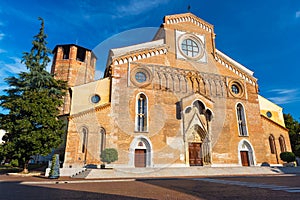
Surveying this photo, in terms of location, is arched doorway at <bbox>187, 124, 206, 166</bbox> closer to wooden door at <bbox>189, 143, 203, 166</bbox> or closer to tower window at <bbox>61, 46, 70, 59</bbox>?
wooden door at <bbox>189, 143, 203, 166</bbox>

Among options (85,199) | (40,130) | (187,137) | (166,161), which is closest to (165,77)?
(187,137)

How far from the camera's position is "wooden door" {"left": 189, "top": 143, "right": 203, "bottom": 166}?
1998 cm

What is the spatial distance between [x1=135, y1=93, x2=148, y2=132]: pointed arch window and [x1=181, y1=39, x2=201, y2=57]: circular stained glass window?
8.22 m

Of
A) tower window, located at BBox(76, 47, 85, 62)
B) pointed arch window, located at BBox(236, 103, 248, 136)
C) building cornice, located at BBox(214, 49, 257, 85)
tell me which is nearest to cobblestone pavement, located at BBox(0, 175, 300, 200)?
pointed arch window, located at BBox(236, 103, 248, 136)

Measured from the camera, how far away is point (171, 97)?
68.3 ft

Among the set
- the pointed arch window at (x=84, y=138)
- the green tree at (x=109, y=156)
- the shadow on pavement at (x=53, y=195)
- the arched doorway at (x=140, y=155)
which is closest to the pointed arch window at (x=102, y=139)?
the pointed arch window at (x=84, y=138)

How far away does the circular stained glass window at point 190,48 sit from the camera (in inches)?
934

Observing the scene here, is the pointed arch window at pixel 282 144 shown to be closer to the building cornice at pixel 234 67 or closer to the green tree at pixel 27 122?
the building cornice at pixel 234 67

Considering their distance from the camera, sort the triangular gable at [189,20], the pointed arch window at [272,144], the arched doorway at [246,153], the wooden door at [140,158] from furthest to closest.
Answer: the triangular gable at [189,20], the pointed arch window at [272,144], the arched doorway at [246,153], the wooden door at [140,158]

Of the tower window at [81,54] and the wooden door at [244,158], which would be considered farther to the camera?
the tower window at [81,54]

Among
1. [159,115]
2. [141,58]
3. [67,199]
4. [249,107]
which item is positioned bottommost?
[67,199]

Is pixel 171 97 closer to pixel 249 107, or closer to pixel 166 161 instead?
pixel 166 161

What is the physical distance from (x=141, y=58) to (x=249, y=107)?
1411 cm

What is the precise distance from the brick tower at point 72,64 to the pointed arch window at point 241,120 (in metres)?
23.9
